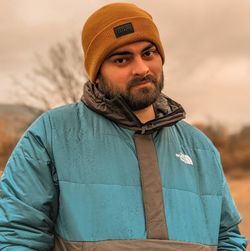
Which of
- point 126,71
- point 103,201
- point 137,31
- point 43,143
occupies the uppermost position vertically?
point 137,31

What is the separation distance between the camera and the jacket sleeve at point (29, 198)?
208 centimetres

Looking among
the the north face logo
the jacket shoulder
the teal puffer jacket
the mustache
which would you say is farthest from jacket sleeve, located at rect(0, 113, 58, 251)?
the jacket shoulder

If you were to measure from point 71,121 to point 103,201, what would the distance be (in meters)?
0.37

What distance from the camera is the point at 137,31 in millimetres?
2424

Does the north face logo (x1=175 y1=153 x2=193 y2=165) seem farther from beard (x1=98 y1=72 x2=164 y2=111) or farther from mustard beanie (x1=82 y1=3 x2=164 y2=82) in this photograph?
mustard beanie (x1=82 y1=3 x2=164 y2=82)

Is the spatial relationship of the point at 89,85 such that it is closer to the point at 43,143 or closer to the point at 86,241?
the point at 43,143

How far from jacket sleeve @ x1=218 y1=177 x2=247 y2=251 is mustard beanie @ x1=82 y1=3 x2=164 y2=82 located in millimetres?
674

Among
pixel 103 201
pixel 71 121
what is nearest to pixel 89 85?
pixel 71 121

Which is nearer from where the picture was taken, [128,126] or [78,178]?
[78,178]

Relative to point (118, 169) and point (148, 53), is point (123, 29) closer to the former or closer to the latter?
point (148, 53)

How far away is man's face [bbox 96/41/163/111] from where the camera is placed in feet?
7.72

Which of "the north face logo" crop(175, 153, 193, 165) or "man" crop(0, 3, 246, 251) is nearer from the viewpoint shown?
"man" crop(0, 3, 246, 251)

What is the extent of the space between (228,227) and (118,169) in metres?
0.61

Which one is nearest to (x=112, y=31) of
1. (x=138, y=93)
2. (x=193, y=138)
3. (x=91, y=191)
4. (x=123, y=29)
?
(x=123, y=29)
